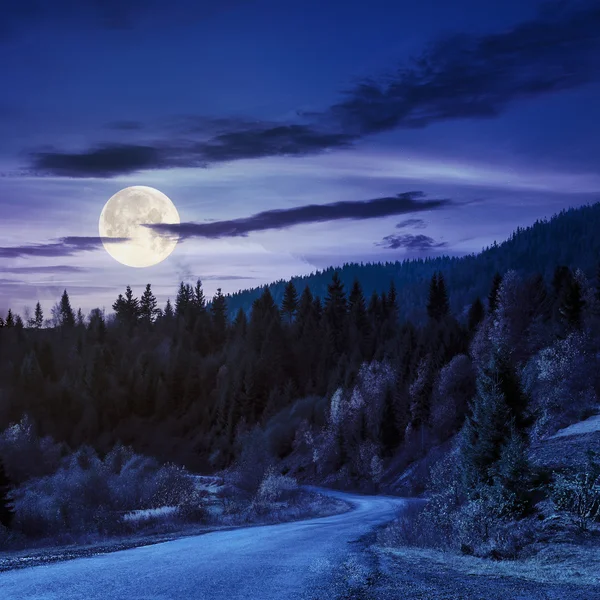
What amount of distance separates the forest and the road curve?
5666 millimetres

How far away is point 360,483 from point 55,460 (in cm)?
4894

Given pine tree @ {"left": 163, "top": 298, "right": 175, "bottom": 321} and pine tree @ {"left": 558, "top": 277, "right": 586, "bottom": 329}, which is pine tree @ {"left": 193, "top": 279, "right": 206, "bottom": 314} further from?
pine tree @ {"left": 558, "top": 277, "right": 586, "bottom": 329}

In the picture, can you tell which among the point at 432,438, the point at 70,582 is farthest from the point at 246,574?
the point at 432,438

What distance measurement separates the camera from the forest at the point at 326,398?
97.9 ft

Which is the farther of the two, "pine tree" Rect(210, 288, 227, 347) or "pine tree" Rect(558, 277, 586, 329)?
"pine tree" Rect(210, 288, 227, 347)

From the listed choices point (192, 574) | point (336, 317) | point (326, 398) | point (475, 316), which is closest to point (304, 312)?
point (336, 317)

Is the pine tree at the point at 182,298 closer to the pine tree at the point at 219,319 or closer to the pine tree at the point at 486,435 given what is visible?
the pine tree at the point at 219,319

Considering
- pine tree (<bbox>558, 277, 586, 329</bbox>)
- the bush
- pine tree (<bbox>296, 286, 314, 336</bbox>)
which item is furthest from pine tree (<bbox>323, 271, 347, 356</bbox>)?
the bush

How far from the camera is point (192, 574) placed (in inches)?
639

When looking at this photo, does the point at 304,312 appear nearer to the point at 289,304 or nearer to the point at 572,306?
the point at 289,304

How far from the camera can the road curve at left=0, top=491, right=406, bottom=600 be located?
1381cm

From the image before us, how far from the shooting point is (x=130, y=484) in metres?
53.6

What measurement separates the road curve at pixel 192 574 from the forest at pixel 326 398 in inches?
223

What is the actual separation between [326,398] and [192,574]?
309 ft
